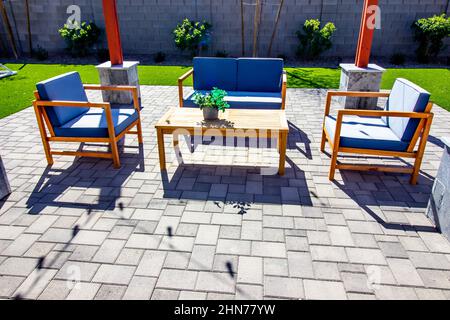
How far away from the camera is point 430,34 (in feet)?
32.8

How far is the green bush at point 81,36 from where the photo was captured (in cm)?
1096

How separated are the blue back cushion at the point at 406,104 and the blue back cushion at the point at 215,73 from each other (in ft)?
8.81

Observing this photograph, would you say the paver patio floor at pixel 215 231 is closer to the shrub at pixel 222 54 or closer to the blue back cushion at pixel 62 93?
the blue back cushion at pixel 62 93

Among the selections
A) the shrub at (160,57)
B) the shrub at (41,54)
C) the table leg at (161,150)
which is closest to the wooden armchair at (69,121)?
the table leg at (161,150)

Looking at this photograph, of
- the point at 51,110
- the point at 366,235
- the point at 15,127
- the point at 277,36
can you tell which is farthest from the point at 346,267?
the point at 277,36

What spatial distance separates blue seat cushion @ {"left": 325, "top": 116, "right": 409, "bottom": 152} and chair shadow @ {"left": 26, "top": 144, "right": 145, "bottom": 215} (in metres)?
2.53

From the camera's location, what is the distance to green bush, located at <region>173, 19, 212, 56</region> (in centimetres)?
1048

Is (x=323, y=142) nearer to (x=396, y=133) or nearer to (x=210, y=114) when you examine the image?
(x=396, y=133)

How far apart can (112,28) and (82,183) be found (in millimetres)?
3744

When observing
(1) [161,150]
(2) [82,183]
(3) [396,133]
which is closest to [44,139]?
(2) [82,183]

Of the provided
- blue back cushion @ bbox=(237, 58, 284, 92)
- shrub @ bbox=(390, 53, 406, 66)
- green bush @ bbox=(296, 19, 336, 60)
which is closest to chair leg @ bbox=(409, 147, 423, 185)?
blue back cushion @ bbox=(237, 58, 284, 92)

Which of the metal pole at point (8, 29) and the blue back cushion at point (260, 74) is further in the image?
the metal pole at point (8, 29)
